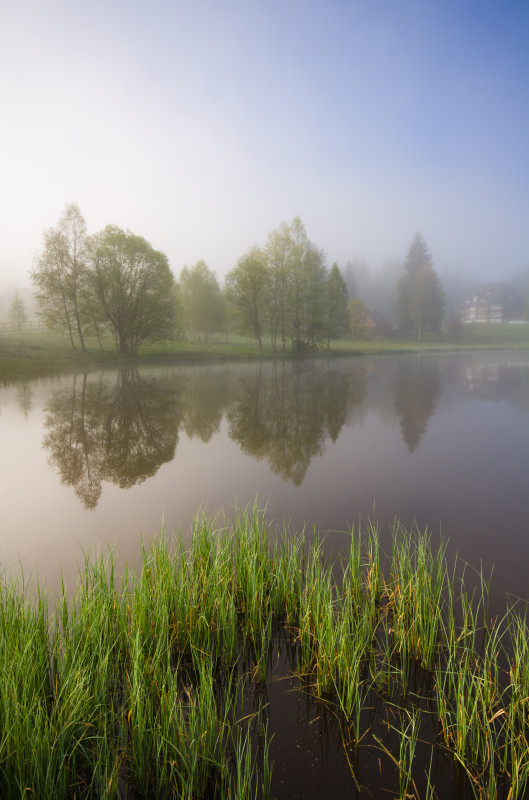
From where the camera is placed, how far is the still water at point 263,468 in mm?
6145

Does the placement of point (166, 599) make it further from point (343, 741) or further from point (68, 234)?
point (68, 234)

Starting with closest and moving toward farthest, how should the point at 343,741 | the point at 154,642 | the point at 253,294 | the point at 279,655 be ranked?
the point at 343,741 → the point at 154,642 → the point at 279,655 → the point at 253,294

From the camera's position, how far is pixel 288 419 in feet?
49.5

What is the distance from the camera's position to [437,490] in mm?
7938

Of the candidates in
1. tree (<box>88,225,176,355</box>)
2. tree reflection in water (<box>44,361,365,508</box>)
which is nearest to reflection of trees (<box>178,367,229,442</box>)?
tree reflection in water (<box>44,361,365,508</box>)

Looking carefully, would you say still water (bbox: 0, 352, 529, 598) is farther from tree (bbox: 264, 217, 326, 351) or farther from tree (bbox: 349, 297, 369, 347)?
tree (bbox: 349, 297, 369, 347)

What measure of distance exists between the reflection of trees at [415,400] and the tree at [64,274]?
29734 mm

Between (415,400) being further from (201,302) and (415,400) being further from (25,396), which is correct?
(201,302)

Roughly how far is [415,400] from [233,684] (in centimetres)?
1754

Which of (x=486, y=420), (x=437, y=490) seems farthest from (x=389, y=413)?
(x=437, y=490)

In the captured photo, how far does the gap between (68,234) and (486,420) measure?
130ft

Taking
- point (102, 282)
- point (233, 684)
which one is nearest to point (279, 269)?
point (102, 282)

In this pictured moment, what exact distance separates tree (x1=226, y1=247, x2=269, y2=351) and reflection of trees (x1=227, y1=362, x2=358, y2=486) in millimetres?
22642

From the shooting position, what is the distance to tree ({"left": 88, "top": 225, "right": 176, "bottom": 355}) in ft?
126
